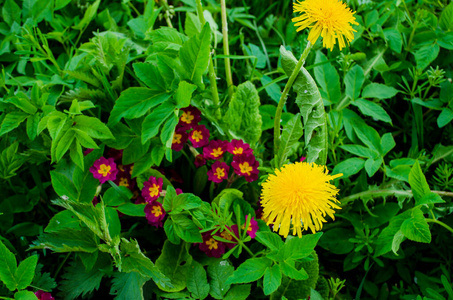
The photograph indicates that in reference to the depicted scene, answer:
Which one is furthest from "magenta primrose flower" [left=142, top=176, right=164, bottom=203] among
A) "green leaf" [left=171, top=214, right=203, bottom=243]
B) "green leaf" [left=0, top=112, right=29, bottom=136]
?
"green leaf" [left=0, top=112, right=29, bottom=136]

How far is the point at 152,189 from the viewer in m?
1.61

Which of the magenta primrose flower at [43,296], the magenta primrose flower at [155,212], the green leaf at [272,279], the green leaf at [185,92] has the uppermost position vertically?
the green leaf at [185,92]

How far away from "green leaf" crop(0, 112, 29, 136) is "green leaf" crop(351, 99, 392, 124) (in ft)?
4.97

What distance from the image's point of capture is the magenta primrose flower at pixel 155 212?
5.10 feet

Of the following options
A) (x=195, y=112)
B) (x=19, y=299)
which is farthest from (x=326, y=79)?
(x=19, y=299)

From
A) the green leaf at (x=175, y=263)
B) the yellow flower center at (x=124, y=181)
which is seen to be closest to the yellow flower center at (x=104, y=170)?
the yellow flower center at (x=124, y=181)

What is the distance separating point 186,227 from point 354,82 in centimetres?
112

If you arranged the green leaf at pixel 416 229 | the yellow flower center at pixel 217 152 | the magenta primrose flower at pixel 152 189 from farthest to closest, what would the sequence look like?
the yellow flower center at pixel 217 152
the magenta primrose flower at pixel 152 189
the green leaf at pixel 416 229

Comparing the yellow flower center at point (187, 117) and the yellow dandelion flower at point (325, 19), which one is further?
the yellow flower center at point (187, 117)

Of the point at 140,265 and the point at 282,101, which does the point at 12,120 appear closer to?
A: the point at 140,265

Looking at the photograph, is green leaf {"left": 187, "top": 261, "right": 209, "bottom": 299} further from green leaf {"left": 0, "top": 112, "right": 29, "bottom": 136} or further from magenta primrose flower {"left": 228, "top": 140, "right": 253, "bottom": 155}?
green leaf {"left": 0, "top": 112, "right": 29, "bottom": 136}

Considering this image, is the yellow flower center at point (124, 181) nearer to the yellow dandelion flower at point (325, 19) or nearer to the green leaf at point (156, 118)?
the green leaf at point (156, 118)

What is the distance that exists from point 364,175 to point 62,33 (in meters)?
1.67

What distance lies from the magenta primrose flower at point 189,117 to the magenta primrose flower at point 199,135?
0.08 ft
